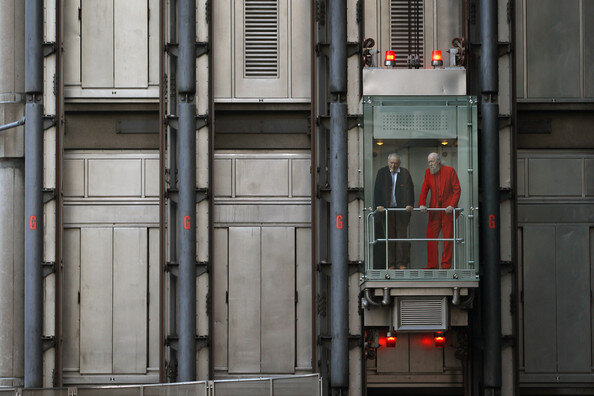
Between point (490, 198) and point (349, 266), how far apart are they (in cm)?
321

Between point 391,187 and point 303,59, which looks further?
point 303,59

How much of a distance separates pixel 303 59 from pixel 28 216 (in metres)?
6.76

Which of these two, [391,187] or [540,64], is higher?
[540,64]

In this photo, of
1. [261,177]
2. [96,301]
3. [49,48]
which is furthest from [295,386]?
[49,48]

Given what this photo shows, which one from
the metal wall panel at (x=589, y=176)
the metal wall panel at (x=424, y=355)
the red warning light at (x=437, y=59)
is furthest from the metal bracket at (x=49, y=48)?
the metal wall panel at (x=589, y=176)

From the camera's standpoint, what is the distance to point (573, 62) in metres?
19.7

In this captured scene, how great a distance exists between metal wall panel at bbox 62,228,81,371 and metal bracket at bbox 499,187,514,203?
29.8 ft

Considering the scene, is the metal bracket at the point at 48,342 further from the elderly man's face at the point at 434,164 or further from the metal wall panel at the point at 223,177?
the elderly man's face at the point at 434,164

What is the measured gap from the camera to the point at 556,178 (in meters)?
19.7

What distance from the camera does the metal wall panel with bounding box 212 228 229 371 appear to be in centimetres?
1945

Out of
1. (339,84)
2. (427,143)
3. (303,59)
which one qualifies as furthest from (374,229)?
(303,59)

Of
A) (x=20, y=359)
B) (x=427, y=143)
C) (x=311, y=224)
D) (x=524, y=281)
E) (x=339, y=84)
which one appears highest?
(x=339, y=84)

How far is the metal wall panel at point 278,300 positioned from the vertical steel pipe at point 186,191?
5.30ft

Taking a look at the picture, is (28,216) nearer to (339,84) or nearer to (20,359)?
(20,359)
